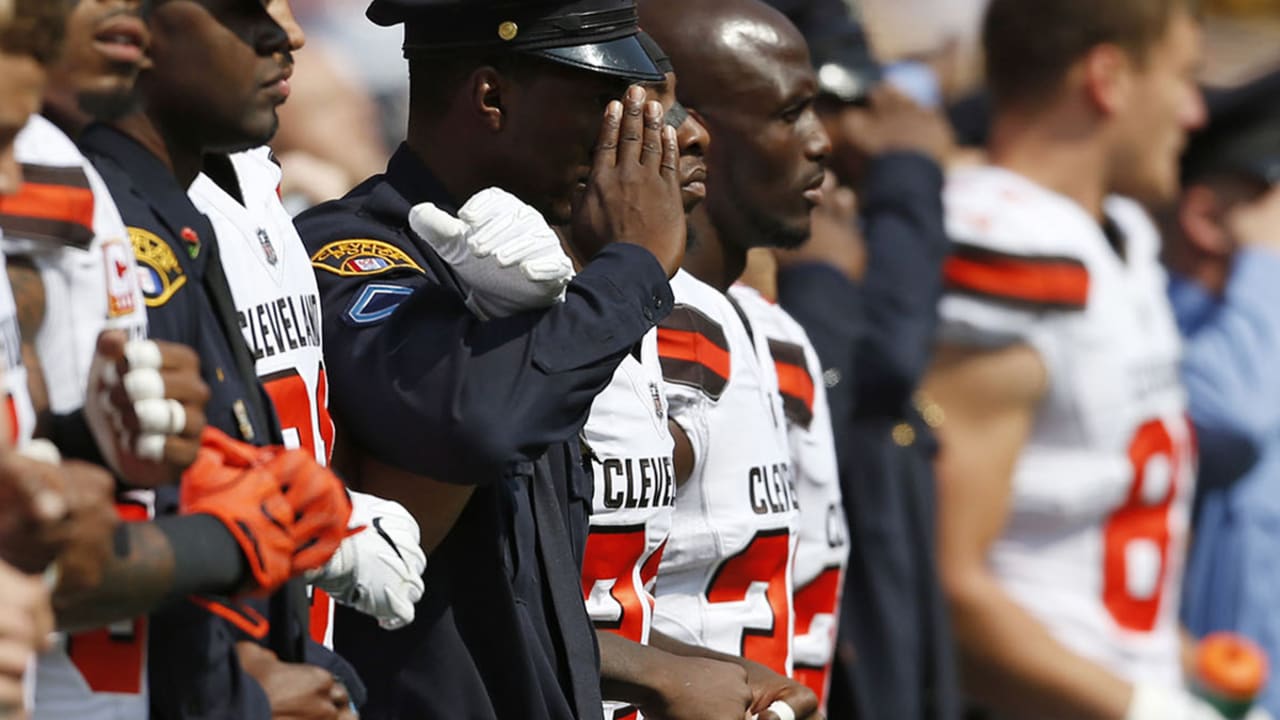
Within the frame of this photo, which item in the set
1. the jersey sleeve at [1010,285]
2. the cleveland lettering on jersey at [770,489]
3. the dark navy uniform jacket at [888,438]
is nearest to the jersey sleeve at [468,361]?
the cleveland lettering on jersey at [770,489]

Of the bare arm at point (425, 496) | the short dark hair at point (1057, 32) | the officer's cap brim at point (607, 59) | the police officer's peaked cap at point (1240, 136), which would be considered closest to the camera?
the bare arm at point (425, 496)

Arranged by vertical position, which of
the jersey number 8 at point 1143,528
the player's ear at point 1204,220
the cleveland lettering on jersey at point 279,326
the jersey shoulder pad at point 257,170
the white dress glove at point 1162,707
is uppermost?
the jersey shoulder pad at point 257,170

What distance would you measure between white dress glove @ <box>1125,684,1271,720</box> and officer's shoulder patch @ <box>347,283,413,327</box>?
3.61 metres

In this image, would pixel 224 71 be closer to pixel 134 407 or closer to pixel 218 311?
pixel 218 311

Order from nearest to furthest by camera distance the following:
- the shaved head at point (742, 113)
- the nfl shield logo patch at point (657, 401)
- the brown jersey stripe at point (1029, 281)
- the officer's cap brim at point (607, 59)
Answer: the officer's cap brim at point (607, 59), the nfl shield logo patch at point (657, 401), the shaved head at point (742, 113), the brown jersey stripe at point (1029, 281)

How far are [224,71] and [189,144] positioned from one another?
10 cm

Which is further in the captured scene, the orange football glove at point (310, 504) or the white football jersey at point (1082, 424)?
the white football jersey at point (1082, 424)

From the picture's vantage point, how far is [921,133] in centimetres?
638

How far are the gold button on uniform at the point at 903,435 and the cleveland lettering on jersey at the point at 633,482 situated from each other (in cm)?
221

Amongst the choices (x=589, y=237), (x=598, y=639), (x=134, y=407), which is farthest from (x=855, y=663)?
(x=134, y=407)

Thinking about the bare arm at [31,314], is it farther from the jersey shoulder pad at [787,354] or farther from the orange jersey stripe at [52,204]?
the jersey shoulder pad at [787,354]

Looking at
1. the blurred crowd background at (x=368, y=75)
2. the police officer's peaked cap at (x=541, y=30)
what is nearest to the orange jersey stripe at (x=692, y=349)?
the police officer's peaked cap at (x=541, y=30)

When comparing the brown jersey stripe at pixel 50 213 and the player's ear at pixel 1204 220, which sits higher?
the brown jersey stripe at pixel 50 213

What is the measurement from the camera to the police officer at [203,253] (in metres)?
2.76
